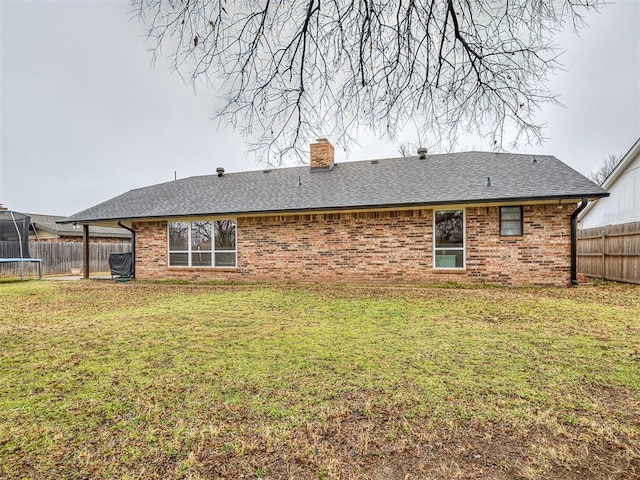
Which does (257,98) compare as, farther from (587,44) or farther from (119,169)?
(119,169)

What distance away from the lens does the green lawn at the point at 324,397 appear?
7.66 feet

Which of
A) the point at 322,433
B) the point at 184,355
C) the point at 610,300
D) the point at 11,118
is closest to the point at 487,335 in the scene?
the point at 322,433

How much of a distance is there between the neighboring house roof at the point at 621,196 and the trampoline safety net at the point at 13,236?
2446 cm

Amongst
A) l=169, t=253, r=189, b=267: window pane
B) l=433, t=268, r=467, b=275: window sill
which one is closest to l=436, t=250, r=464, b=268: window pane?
l=433, t=268, r=467, b=275: window sill

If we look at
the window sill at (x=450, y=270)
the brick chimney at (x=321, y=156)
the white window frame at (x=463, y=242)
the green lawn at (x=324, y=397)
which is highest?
the brick chimney at (x=321, y=156)

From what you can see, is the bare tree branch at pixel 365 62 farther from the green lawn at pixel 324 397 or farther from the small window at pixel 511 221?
the small window at pixel 511 221

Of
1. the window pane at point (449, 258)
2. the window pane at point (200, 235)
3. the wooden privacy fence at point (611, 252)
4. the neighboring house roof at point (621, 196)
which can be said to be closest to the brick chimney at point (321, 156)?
the window pane at point (200, 235)

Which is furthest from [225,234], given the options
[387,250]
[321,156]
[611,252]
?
[611,252]

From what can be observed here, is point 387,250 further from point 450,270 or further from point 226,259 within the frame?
point 226,259

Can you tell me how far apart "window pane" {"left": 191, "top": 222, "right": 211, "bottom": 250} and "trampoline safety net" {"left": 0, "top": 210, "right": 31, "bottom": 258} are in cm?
826

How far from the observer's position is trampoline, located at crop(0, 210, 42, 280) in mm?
15609

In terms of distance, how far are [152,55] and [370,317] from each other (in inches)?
200

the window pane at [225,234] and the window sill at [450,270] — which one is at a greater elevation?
the window pane at [225,234]

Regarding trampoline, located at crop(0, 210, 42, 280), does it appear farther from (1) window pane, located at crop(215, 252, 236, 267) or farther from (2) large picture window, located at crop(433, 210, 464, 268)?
(2) large picture window, located at crop(433, 210, 464, 268)
